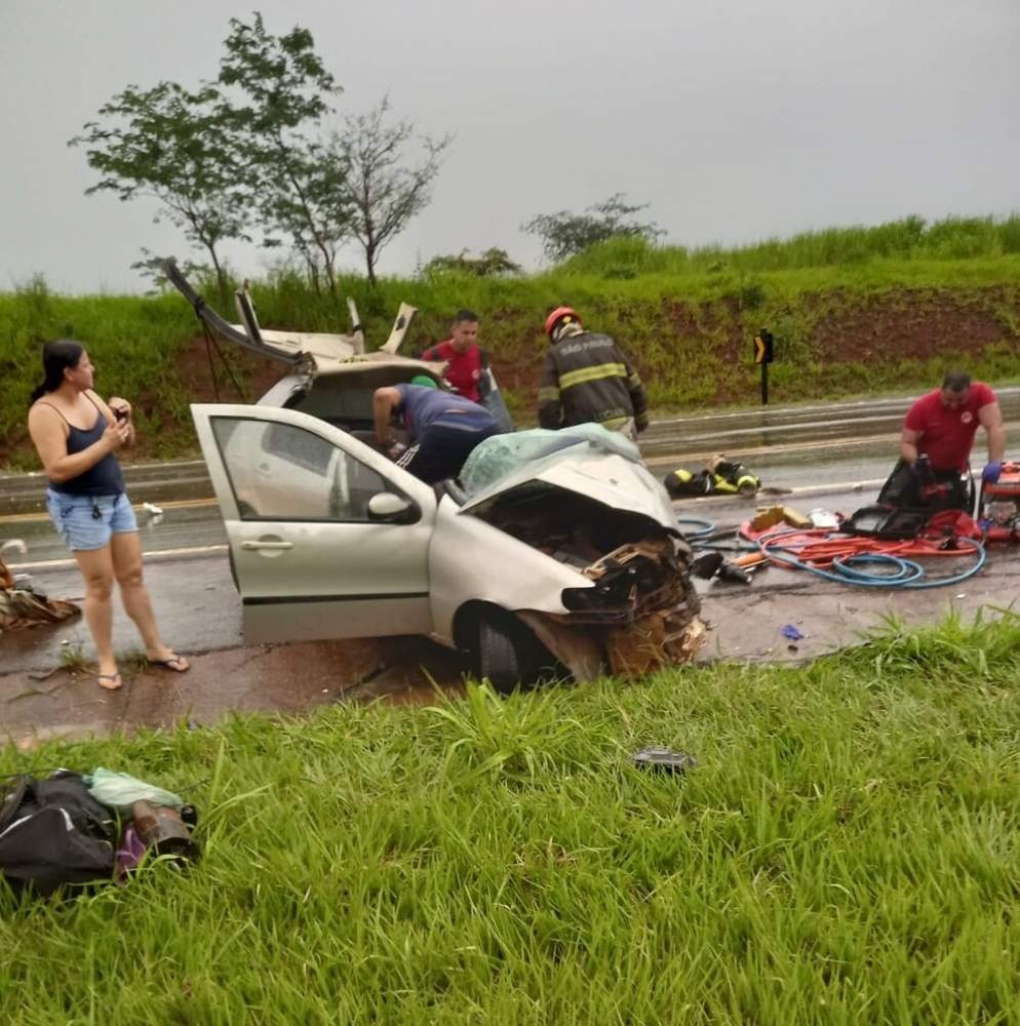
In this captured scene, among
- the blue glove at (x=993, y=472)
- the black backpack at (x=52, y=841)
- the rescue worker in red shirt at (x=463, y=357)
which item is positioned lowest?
the black backpack at (x=52, y=841)

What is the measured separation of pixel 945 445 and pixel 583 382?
265 centimetres

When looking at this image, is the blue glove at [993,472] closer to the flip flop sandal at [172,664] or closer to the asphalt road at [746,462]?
the asphalt road at [746,462]

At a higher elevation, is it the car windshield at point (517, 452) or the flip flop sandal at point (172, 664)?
the car windshield at point (517, 452)

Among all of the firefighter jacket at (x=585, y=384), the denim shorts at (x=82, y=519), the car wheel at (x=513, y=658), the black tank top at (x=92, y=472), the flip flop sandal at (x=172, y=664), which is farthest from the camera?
the firefighter jacket at (x=585, y=384)

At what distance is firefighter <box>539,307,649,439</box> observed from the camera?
601 cm

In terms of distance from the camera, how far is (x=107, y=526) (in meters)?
4.43

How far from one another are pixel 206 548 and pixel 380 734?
15.5ft

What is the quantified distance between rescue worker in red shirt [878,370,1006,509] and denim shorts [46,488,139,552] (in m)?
5.13

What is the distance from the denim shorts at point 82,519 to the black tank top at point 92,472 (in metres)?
0.03

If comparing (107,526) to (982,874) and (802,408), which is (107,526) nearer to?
(982,874)

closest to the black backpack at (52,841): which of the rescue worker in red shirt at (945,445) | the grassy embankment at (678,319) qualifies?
the rescue worker in red shirt at (945,445)

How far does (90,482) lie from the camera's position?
433cm

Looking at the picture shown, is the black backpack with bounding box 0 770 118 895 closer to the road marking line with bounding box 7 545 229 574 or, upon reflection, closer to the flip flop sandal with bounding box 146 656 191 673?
the flip flop sandal with bounding box 146 656 191 673

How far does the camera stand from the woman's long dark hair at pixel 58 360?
13.6ft
